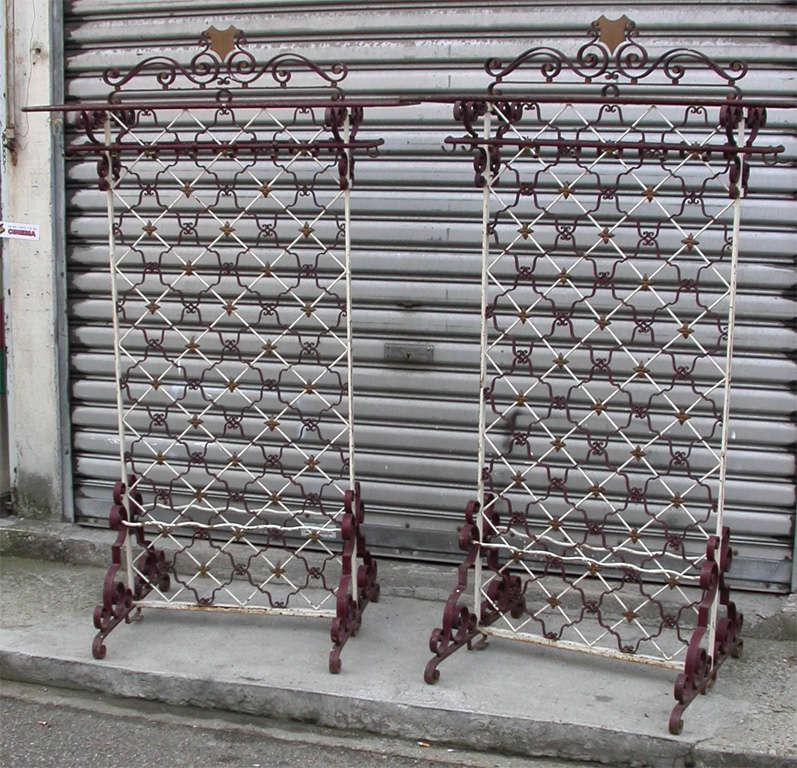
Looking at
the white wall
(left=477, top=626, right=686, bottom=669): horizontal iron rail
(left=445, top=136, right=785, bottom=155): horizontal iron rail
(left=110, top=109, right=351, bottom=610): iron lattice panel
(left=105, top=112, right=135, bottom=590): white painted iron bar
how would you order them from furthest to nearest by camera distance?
the white wall, (left=110, top=109, right=351, bottom=610): iron lattice panel, (left=105, top=112, right=135, bottom=590): white painted iron bar, (left=477, top=626, right=686, bottom=669): horizontal iron rail, (left=445, top=136, right=785, bottom=155): horizontal iron rail

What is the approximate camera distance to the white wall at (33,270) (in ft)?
17.0

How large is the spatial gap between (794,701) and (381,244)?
2.68 meters

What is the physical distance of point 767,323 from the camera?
4504 mm

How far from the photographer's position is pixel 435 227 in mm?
4773

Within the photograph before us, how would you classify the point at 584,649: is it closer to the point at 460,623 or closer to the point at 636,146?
the point at 460,623

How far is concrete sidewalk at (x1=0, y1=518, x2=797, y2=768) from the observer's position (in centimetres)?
368

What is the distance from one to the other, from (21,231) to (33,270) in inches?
8.2

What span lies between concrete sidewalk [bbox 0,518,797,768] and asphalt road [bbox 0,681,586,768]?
0.05 m

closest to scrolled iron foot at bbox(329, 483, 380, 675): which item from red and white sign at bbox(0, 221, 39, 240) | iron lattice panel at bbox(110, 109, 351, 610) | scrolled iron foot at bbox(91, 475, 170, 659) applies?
iron lattice panel at bbox(110, 109, 351, 610)

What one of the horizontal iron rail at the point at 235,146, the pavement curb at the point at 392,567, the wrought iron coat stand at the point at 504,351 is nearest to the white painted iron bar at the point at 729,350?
the wrought iron coat stand at the point at 504,351

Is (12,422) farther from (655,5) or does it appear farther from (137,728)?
(655,5)

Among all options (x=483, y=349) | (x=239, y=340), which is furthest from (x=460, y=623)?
(x=239, y=340)

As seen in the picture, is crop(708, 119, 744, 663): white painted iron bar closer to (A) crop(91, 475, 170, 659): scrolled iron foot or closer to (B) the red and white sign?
(A) crop(91, 475, 170, 659): scrolled iron foot

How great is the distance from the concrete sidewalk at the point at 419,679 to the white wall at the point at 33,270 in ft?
2.59
